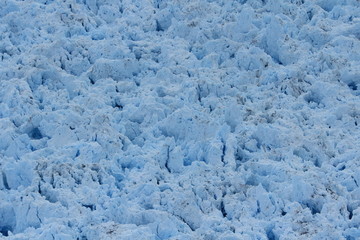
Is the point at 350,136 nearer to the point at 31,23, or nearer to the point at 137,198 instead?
the point at 137,198

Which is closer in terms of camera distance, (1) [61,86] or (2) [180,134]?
(2) [180,134]

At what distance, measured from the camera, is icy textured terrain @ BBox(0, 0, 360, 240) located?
2918 mm

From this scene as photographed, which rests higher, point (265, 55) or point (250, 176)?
point (265, 55)

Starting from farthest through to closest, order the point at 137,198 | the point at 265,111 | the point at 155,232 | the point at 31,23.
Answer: the point at 31,23 → the point at 265,111 → the point at 137,198 → the point at 155,232

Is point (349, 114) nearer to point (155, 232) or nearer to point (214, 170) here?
point (214, 170)

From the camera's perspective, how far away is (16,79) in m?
3.96

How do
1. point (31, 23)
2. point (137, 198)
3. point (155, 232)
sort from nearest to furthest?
point (155, 232), point (137, 198), point (31, 23)

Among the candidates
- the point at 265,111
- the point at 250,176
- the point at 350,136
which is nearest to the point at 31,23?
the point at 265,111

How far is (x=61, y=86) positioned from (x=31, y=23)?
0.93 metres

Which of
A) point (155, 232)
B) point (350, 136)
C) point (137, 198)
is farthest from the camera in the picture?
point (350, 136)

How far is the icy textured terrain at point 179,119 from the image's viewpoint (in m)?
2.92

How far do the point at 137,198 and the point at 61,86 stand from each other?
1.33 m

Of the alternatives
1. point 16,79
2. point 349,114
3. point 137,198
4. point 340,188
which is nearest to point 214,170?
point 137,198

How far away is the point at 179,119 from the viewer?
3.56 metres
